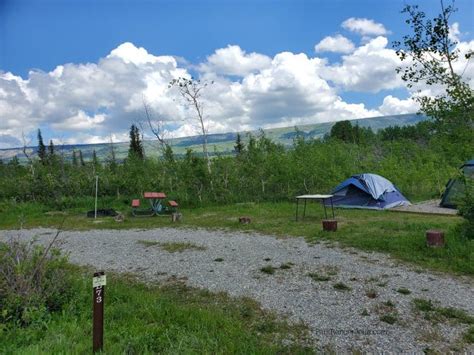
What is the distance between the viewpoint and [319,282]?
5363 millimetres

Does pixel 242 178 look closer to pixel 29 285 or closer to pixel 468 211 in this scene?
pixel 468 211

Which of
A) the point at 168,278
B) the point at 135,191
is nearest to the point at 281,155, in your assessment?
the point at 135,191

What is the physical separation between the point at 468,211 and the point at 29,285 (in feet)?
24.9

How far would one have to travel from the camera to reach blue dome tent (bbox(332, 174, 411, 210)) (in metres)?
13.7

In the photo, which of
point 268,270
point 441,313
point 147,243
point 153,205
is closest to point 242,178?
point 153,205

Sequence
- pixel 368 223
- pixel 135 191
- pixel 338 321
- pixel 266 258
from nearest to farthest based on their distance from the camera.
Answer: pixel 338 321 < pixel 266 258 < pixel 368 223 < pixel 135 191

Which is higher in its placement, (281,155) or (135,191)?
(281,155)

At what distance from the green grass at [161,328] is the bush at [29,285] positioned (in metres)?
0.15

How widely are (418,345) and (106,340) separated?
3105 mm

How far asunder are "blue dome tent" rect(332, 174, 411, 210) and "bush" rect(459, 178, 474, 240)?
261 inches

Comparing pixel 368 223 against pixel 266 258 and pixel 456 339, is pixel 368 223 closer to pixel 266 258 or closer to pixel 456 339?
pixel 266 258

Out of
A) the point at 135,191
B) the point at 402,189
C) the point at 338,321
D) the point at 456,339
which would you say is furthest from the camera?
the point at 135,191

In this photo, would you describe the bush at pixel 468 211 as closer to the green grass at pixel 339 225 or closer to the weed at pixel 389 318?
the green grass at pixel 339 225

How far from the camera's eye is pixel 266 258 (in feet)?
22.7
